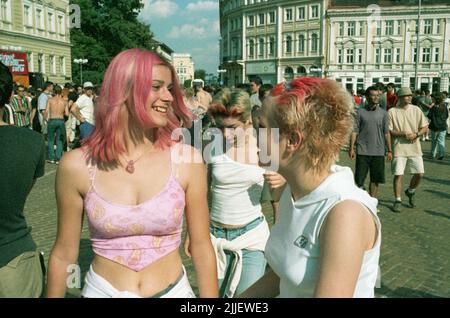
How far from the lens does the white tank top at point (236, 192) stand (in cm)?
313

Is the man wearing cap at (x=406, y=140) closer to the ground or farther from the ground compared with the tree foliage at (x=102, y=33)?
closer to the ground

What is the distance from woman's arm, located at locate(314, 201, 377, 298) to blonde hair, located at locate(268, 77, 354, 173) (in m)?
0.27

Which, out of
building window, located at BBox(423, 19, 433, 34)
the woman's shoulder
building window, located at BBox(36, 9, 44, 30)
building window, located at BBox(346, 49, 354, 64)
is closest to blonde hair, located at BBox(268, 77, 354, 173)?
the woman's shoulder

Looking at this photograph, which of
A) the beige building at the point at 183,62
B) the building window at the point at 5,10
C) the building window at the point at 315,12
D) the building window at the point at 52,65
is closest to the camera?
the building window at the point at 5,10

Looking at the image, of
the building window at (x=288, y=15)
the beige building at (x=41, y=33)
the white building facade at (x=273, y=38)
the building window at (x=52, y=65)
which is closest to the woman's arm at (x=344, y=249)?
the beige building at (x=41, y=33)

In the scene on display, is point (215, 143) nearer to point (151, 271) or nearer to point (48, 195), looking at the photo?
point (151, 271)

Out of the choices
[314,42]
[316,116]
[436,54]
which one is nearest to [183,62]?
[314,42]

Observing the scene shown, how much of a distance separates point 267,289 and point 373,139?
5.99 metres

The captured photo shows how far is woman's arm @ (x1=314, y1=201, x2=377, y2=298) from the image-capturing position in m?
1.34

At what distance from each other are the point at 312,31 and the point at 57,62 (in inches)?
1680

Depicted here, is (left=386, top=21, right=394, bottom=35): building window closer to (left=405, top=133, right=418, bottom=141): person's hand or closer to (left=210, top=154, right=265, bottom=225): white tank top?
(left=405, top=133, right=418, bottom=141): person's hand

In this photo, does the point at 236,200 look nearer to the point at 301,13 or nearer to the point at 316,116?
the point at 316,116

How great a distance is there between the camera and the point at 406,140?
7805mm

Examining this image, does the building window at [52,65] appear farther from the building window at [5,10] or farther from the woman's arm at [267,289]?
the woman's arm at [267,289]
